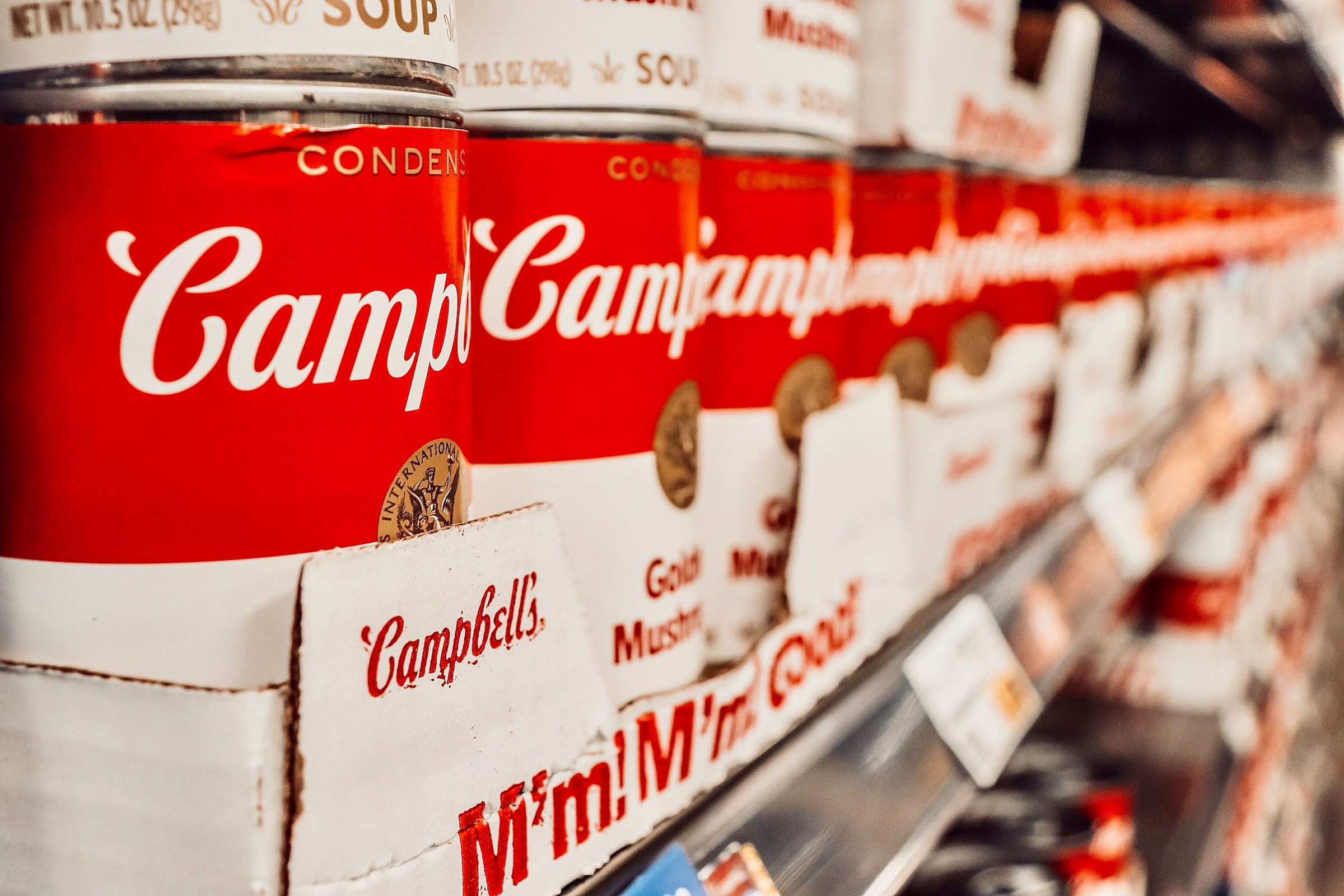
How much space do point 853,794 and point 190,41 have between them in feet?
1.58

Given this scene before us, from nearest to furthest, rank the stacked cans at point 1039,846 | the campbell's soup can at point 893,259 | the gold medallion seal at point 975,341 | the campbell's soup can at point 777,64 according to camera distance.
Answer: the campbell's soup can at point 777,64 < the campbell's soup can at point 893,259 < the gold medallion seal at point 975,341 < the stacked cans at point 1039,846

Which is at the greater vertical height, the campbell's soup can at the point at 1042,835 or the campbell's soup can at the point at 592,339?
the campbell's soup can at the point at 592,339

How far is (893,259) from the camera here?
2.36 ft

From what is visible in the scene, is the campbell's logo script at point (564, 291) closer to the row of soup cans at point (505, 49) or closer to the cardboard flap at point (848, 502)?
the row of soup cans at point (505, 49)

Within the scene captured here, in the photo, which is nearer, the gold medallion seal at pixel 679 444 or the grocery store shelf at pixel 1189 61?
the gold medallion seal at pixel 679 444

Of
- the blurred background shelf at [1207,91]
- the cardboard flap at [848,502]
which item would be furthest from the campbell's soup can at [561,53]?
the blurred background shelf at [1207,91]

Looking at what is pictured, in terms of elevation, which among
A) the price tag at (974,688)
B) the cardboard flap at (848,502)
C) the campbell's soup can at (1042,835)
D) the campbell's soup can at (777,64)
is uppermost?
the campbell's soup can at (777,64)

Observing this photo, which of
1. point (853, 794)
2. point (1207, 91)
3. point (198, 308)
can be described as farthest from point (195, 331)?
point (1207, 91)

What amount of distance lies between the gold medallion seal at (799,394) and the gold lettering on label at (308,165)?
31 centimetres

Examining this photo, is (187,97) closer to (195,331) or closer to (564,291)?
(195,331)

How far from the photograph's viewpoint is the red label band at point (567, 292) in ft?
1.41

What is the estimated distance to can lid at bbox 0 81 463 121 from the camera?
0.30 metres

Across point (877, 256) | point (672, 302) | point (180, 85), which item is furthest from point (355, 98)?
point (877, 256)

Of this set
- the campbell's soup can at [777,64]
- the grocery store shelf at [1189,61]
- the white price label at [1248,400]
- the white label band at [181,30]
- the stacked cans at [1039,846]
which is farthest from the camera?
the white price label at [1248,400]
